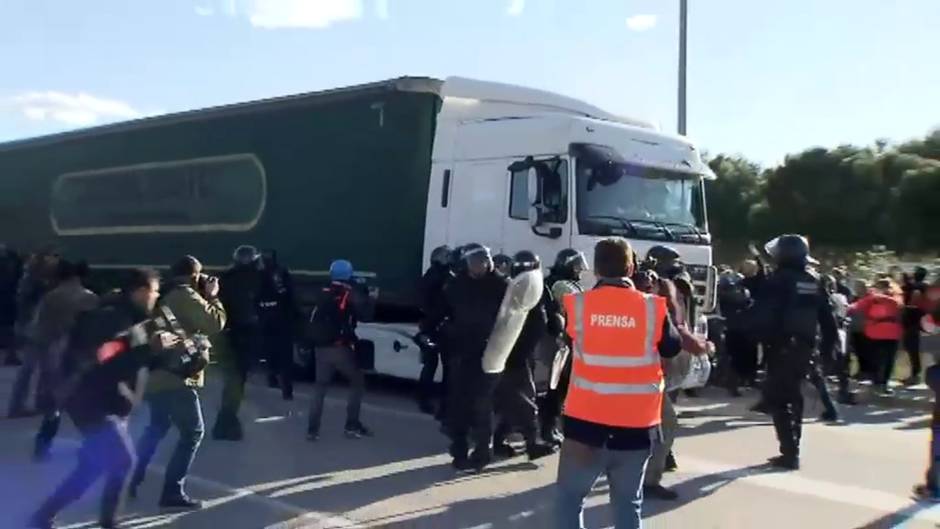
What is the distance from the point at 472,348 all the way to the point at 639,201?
402 centimetres

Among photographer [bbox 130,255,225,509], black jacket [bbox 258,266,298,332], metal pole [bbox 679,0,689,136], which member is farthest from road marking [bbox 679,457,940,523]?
metal pole [bbox 679,0,689,136]

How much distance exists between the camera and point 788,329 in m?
8.44

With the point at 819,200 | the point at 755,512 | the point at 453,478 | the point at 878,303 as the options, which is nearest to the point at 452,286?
the point at 453,478

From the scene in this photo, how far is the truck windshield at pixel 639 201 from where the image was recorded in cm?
1104

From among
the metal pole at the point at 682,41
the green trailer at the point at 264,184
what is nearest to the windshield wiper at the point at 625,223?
the green trailer at the point at 264,184

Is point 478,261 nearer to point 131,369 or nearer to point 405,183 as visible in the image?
point 131,369

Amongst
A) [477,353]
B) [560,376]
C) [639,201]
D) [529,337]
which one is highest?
[639,201]

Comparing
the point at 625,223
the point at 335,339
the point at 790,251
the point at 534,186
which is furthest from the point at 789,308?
the point at 335,339

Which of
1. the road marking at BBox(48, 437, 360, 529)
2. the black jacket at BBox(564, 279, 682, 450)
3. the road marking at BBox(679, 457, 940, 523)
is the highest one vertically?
the black jacket at BBox(564, 279, 682, 450)

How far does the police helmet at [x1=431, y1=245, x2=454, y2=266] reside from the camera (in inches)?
412

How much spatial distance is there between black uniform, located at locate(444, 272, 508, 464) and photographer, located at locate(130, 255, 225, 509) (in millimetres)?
1815

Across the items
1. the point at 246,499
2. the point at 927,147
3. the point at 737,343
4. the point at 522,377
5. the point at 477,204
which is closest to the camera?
the point at 246,499

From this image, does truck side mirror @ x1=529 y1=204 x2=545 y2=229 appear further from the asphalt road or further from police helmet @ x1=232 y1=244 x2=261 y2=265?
police helmet @ x1=232 y1=244 x2=261 y2=265

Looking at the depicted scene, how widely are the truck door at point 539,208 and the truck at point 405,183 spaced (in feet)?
0.05
